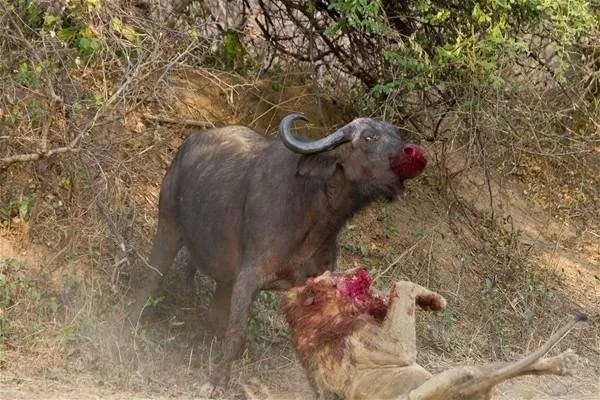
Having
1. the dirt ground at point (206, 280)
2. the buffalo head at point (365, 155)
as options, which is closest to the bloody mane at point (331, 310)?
the buffalo head at point (365, 155)

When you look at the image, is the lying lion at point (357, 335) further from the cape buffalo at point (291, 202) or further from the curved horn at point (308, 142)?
the curved horn at point (308, 142)

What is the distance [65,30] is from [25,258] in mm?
1736

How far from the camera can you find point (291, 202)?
28.4 feet

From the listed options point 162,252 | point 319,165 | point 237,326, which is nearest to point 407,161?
point 319,165

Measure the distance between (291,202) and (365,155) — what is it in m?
0.61

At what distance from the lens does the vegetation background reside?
905cm

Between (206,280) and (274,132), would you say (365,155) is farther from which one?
(274,132)

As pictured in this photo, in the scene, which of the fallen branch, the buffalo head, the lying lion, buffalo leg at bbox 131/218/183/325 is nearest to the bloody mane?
the lying lion

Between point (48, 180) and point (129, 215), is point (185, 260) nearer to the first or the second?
point (129, 215)

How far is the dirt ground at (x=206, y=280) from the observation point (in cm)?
853

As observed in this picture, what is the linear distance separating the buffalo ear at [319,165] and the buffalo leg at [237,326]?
2.57ft

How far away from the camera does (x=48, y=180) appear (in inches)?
383

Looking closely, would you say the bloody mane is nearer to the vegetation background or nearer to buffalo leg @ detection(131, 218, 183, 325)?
the vegetation background

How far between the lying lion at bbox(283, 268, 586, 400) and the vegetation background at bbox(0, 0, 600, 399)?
1319 millimetres
